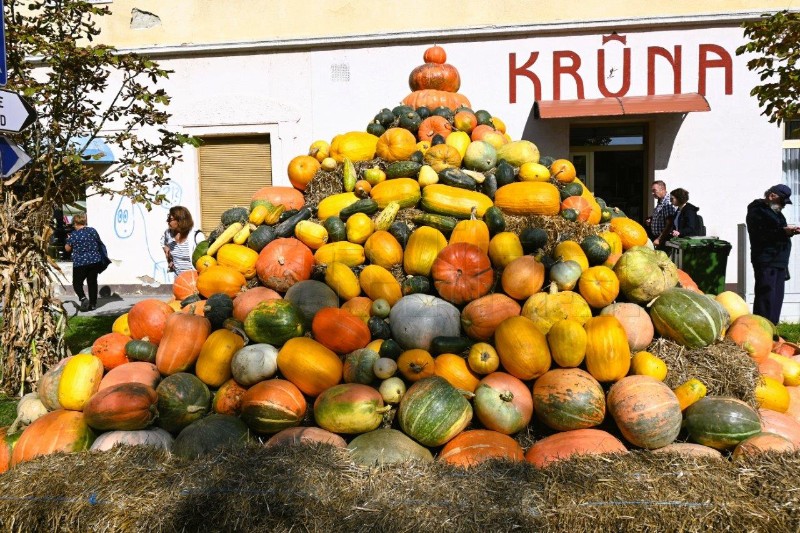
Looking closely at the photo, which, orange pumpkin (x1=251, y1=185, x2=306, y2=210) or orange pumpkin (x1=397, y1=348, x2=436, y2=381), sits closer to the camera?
orange pumpkin (x1=397, y1=348, x2=436, y2=381)

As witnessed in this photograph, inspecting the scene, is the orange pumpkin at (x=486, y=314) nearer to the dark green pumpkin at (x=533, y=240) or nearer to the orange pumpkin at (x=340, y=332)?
the dark green pumpkin at (x=533, y=240)

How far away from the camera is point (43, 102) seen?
18.7 ft

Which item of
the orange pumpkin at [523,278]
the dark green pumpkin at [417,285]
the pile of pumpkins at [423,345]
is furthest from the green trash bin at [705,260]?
the dark green pumpkin at [417,285]

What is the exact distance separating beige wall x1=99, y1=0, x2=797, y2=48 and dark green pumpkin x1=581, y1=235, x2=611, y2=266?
291 inches

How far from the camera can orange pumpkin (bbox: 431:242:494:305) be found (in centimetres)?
401

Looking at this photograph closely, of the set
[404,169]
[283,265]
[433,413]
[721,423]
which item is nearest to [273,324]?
[283,265]

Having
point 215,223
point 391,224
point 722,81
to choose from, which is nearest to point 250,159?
point 215,223

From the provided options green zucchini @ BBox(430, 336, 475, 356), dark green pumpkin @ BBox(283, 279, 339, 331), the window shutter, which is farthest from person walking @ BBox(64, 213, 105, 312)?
green zucchini @ BBox(430, 336, 475, 356)

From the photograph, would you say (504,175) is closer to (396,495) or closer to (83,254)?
(396,495)

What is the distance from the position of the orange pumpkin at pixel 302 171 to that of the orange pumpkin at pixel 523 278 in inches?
91.4

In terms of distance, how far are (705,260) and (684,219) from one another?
1011mm

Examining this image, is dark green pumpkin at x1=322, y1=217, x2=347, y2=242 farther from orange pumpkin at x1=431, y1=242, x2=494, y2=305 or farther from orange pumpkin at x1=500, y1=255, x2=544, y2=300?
orange pumpkin at x1=500, y1=255, x2=544, y2=300

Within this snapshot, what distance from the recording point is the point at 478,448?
3.19 meters

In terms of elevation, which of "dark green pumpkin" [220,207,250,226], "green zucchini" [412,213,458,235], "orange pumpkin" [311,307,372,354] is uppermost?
"dark green pumpkin" [220,207,250,226]
